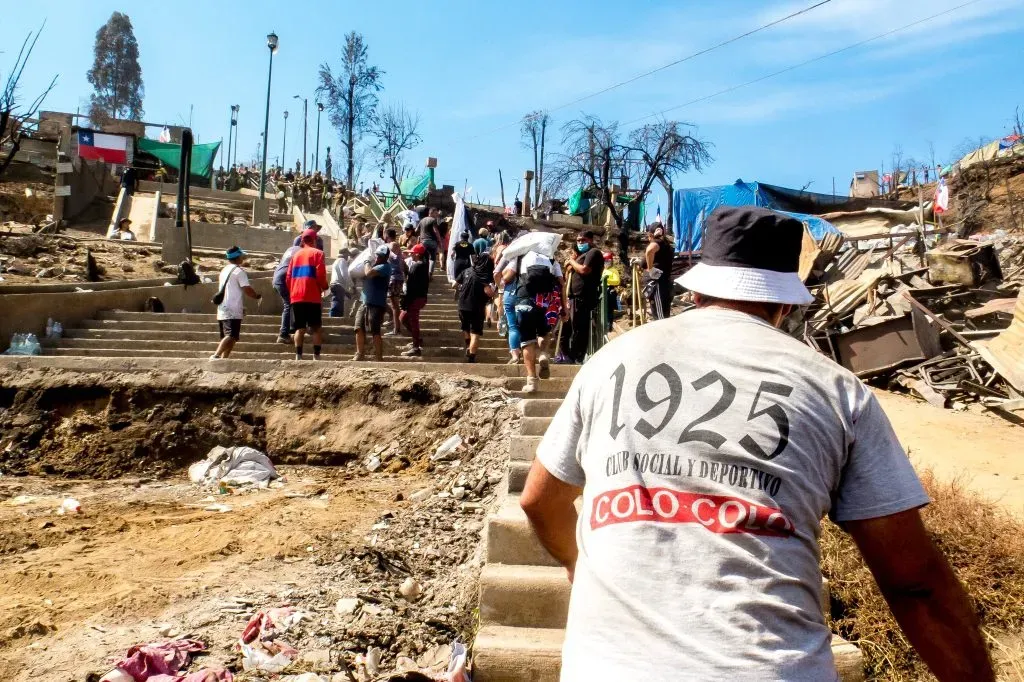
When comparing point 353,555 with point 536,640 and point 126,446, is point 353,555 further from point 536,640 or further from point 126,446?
point 126,446

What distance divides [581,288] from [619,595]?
30.5 ft

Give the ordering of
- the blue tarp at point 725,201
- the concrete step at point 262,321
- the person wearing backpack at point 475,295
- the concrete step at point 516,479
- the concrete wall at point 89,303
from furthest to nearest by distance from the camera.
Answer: the blue tarp at point 725,201
the concrete step at point 262,321
the concrete wall at point 89,303
the person wearing backpack at point 475,295
the concrete step at point 516,479

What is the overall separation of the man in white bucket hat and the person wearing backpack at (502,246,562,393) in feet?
22.2

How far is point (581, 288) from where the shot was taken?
10828 mm

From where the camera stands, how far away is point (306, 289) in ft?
33.1

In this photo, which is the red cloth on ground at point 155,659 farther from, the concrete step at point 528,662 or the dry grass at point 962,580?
the dry grass at point 962,580

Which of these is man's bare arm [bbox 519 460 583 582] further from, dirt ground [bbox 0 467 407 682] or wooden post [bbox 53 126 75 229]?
wooden post [bbox 53 126 75 229]

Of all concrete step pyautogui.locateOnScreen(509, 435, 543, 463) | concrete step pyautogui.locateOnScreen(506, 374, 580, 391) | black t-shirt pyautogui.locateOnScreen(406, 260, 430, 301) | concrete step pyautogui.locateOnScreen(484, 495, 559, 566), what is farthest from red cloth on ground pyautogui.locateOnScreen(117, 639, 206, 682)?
black t-shirt pyautogui.locateOnScreen(406, 260, 430, 301)

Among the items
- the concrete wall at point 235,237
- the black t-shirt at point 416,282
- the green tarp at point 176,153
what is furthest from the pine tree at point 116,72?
the black t-shirt at point 416,282

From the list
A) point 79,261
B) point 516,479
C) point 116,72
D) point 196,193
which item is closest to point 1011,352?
point 516,479

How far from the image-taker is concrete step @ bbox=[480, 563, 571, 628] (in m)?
4.47

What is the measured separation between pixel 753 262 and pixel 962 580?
13.9 feet

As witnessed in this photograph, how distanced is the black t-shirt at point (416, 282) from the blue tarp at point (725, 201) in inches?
579

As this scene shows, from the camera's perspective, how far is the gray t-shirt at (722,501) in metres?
1.55
